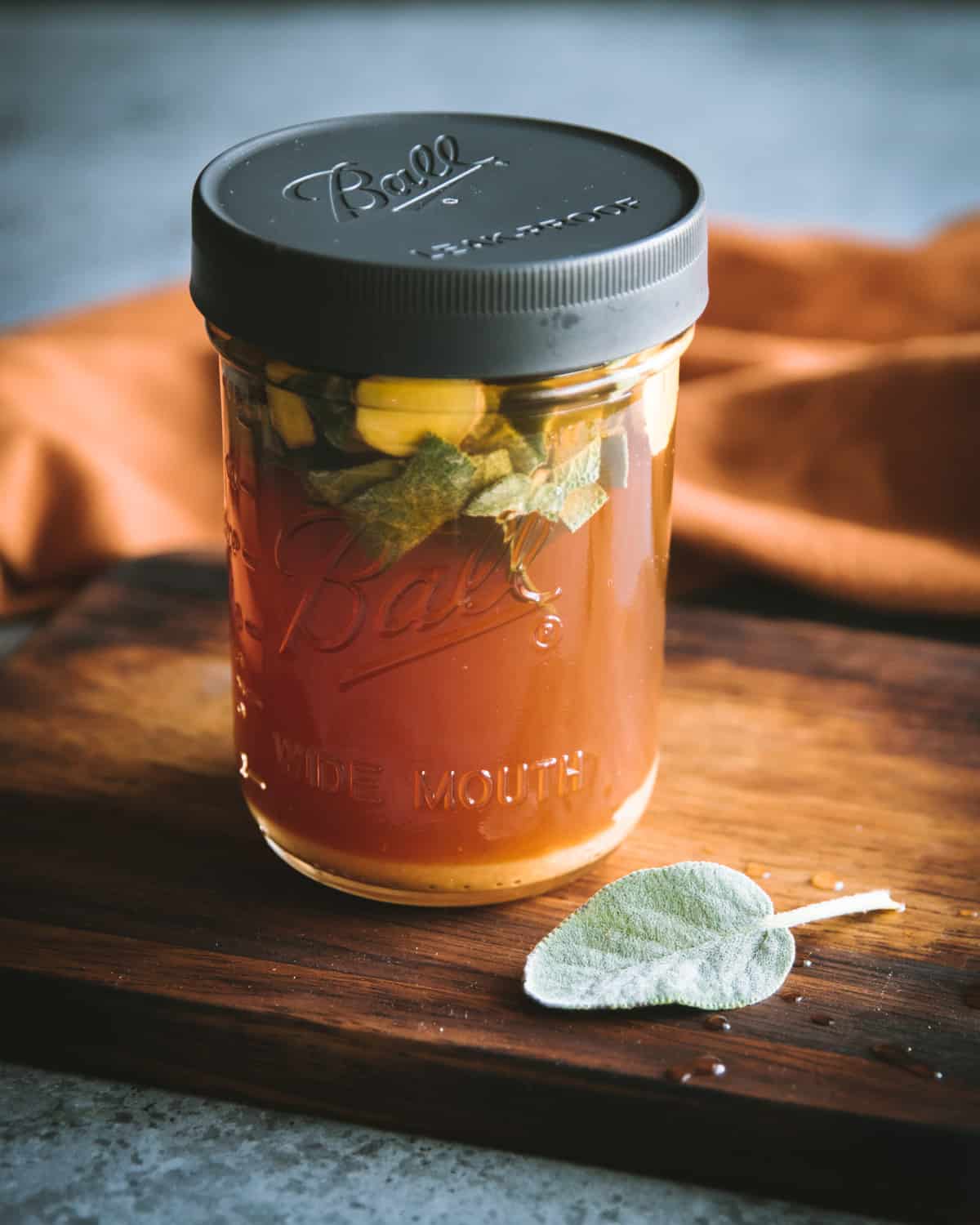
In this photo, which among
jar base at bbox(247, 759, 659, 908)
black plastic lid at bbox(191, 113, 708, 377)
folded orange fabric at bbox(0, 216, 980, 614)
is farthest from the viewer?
folded orange fabric at bbox(0, 216, 980, 614)

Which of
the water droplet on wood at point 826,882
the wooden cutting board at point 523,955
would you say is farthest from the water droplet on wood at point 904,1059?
the water droplet on wood at point 826,882

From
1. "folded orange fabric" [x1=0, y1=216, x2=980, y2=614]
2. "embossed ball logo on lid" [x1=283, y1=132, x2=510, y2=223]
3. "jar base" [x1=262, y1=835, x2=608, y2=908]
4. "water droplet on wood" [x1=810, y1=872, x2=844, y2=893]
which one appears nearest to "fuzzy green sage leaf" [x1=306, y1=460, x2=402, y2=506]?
"embossed ball logo on lid" [x1=283, y1=132, x2=510, y2=223]

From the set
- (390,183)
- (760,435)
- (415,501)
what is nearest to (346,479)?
(415,501)

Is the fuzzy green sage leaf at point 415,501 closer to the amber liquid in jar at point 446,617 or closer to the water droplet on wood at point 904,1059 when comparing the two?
the amber liquid in jar at point 446,617

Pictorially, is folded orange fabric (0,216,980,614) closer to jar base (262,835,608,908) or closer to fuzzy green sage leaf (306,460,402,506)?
jar base (262,835,608,908)

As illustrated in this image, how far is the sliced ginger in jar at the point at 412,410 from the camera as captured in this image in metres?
0.76

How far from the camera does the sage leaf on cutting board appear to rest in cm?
84

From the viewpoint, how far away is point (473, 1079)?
0.80 meters

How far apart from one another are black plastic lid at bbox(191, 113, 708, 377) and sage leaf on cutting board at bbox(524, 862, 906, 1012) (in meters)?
0.31

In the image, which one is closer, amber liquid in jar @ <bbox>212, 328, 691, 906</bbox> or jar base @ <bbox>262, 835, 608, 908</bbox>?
amber liquid in jar @ <bbox>212, 328, 691, 906</bbox>

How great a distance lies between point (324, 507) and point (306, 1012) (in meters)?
0.27

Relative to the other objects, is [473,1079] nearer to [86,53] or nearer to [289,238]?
[289,238]

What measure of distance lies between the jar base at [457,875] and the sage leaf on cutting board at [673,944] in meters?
0.04

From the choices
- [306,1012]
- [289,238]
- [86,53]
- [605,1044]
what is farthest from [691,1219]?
[86,53]
